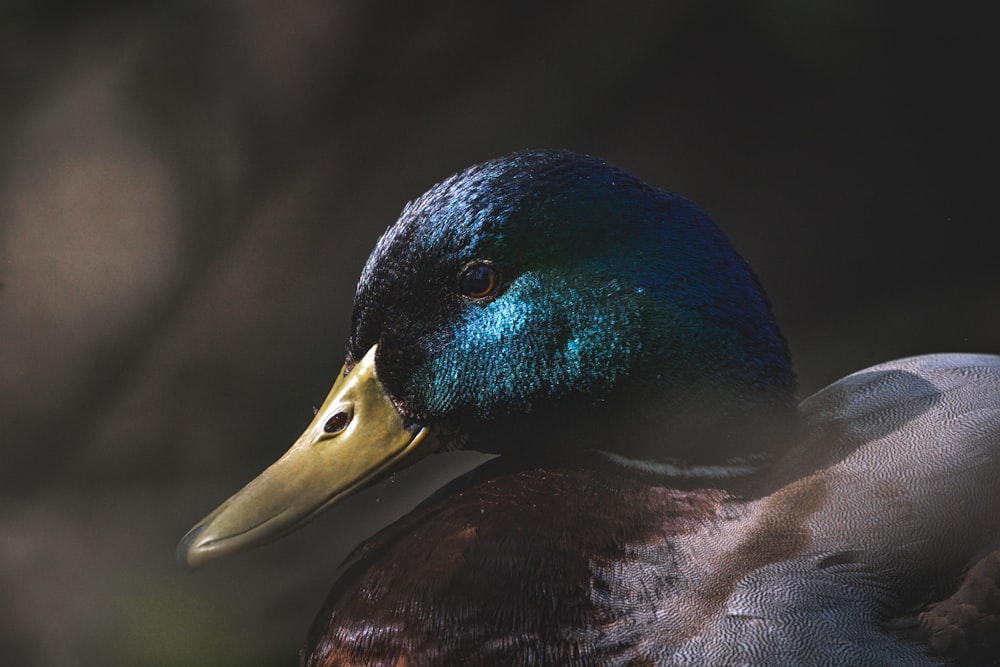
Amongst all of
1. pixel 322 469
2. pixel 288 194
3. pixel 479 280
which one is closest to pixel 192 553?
pixel 322 469

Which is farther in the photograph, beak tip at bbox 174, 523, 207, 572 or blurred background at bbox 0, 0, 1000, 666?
blurred background at bbox 0, 0, 1000, 666

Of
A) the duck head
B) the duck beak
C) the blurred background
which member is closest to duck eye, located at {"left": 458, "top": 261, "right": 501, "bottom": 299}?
the duck head

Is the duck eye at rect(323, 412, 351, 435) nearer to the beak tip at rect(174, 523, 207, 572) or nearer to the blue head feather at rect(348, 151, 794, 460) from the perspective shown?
the blue head feather at rect(348, 151, 794, 460)

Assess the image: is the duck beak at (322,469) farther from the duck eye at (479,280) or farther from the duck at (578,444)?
the duck eye at (479,280)

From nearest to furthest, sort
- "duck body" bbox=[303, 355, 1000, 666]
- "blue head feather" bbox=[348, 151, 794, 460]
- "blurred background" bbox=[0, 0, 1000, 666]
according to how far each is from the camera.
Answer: "duck body" bbox=[303, 355, 1000, 666] → "blue head feather" bbox=[348, 151, 794, 460] → "blurred background" bbox=[0, 0, 1000, 666]

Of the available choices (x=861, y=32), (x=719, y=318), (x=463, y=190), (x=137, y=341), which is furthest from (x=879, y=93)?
(x=137, y=341)
